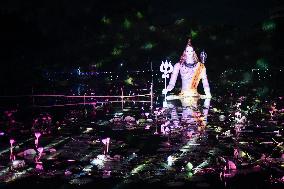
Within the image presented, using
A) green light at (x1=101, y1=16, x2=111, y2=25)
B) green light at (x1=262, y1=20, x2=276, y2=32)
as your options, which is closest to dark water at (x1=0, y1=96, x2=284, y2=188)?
green light at (x1=262, y1=20, x2=276, y2=32)

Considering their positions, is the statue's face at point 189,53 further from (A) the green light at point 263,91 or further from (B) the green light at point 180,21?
(B) the green light at point 180,21

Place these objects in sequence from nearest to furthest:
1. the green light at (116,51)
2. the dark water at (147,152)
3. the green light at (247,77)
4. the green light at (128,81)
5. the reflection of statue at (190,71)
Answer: the dark water at (147,152), the reflection of statue at (190,71), the green light at (247,77), the green light at (128,81), the green light at (116,51)

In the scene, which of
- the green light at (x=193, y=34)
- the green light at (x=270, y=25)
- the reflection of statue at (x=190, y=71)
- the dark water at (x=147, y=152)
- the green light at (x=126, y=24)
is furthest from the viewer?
the green light at (x=193, y=34)

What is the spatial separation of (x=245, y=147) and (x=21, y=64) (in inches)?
484

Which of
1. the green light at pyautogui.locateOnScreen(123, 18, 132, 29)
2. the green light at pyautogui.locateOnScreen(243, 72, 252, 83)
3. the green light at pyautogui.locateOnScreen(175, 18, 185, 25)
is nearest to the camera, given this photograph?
the green light at pyautogui.locateOnScreen(243, 72, 252, 83)

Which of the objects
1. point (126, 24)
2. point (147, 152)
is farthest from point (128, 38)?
point (147, 152)

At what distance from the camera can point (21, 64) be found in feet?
54.5

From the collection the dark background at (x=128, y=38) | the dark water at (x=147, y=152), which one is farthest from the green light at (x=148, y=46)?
the dark water at (x=147, y=152)

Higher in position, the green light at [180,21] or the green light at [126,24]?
the green light at [180,21]

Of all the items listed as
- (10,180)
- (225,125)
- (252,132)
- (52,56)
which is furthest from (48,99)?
(10,180)

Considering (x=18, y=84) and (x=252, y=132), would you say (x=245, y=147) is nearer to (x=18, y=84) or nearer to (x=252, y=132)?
(x=252, y=132)

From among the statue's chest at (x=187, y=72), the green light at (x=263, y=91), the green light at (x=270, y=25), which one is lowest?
the green light at (x=263, y=91)

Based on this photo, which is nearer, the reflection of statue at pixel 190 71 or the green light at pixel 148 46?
the reflection of statue at pixel 190 71

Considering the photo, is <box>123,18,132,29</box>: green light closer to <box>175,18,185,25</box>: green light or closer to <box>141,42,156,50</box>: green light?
<box>141,42,156,50</box>: green light
